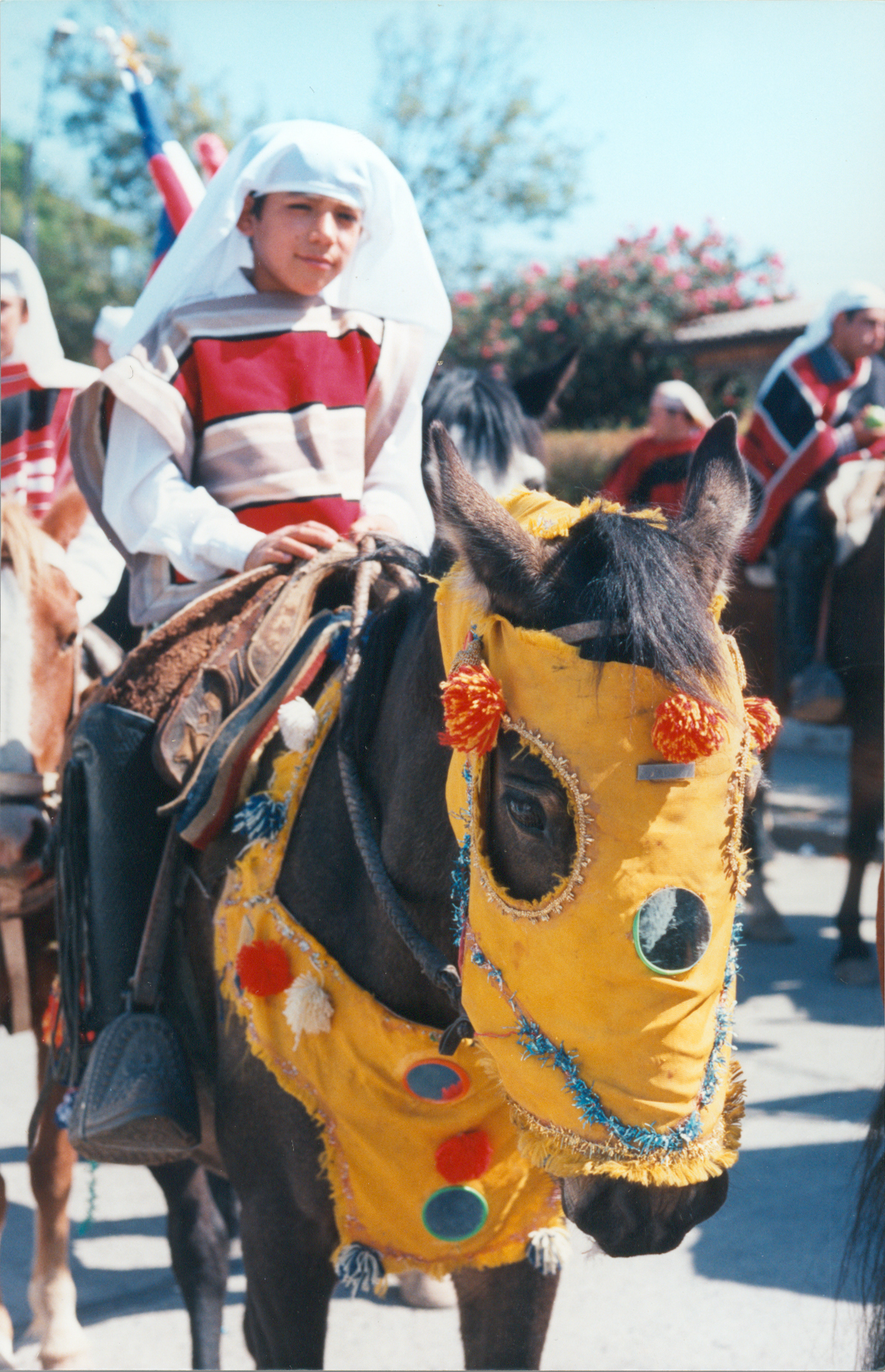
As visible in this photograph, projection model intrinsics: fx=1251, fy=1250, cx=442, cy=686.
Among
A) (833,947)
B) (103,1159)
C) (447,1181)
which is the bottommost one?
(833,947)

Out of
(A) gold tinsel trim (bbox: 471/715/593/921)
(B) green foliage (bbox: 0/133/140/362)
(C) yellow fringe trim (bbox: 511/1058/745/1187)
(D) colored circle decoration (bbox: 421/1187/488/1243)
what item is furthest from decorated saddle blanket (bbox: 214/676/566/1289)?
(B) green foliage (bbox: 0/133/140/362)

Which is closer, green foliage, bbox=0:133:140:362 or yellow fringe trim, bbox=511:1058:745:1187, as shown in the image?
yellow fringe trim, bbox=511:1058:745:1187

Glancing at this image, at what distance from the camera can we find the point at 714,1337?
3150 millimetres

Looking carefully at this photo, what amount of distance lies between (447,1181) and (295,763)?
74 centimetres

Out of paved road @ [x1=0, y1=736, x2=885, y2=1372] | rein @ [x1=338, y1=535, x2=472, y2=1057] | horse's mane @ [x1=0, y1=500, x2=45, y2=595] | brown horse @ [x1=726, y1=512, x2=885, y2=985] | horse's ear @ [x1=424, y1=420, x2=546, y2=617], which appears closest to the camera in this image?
horse's ear @ [x1=424, y1=420, x2=546, y2=617]

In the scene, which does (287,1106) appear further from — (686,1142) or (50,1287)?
(50,1287)

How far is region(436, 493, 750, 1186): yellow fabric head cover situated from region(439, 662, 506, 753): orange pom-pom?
2cm

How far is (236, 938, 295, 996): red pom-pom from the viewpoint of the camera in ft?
6.80

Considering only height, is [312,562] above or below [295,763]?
above

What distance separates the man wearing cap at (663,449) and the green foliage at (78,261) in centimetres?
230

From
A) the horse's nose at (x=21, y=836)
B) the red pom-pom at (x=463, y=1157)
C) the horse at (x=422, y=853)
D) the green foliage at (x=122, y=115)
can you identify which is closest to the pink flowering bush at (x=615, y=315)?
the green foliage at (x=122, y=115)

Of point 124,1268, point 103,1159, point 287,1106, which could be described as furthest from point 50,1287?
point 287,1106

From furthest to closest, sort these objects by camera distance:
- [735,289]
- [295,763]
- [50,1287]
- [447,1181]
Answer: [735,289] < [50,1287] < [295,763] < [447,1181]

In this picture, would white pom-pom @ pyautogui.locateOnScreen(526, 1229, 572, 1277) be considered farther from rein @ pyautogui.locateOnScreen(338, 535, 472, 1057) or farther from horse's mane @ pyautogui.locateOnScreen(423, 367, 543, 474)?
horse's mane @ pyautogui.locateOnScreen(423, 367, 543, 474)
